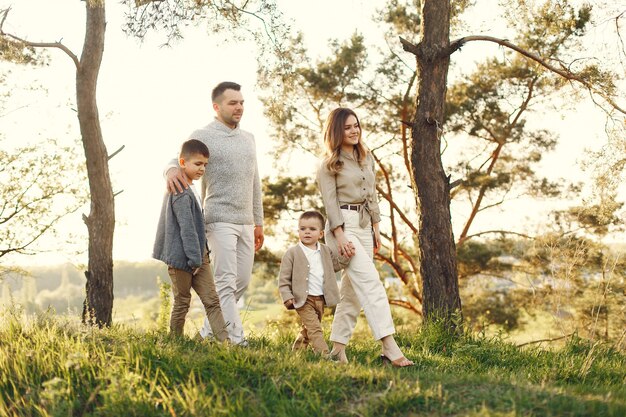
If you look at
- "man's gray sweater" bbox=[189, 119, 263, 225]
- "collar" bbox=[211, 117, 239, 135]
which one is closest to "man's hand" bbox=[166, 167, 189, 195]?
"man's gray sweater" bbox=[189, 119, 263, 225]

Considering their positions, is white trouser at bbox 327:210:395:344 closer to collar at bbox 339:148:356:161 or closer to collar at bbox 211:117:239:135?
collar at bbox 339:148:356:161

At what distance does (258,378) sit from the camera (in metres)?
4.07

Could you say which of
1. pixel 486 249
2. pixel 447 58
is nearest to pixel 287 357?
pixel 447 58

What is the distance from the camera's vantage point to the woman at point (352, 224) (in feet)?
17.2

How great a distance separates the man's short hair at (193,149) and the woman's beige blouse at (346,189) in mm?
898

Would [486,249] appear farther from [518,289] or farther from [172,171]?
[172,171]

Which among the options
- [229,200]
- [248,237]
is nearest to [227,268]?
[248,237]

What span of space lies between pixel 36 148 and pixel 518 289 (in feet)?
43.0

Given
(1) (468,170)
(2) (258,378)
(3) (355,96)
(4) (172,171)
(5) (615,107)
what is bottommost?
(2) (258,378)

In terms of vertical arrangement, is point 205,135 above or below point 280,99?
below

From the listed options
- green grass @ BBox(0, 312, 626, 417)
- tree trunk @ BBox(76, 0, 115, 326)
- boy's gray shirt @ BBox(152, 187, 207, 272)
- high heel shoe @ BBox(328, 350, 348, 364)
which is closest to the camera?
green grass @ BBox(0, 312, 626, 417)

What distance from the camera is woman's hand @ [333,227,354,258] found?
5234mm

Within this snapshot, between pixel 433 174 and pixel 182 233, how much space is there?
3.72 m

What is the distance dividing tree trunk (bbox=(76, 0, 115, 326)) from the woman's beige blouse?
4.16 m
